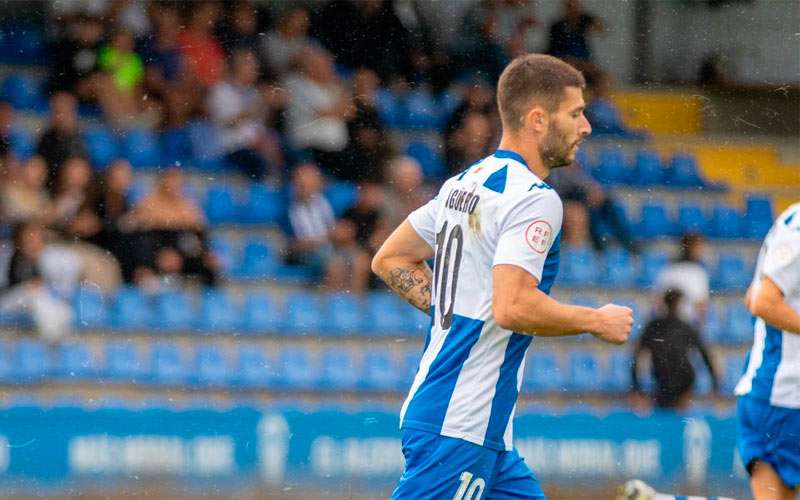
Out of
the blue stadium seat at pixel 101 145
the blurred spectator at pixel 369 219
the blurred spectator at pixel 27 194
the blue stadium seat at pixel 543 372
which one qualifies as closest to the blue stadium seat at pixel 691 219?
the blue stadium seat at pixel 543 372

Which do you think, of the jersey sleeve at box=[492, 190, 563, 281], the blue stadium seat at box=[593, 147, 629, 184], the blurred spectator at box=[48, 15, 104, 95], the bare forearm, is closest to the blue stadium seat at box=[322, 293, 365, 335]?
the blue stadium seat at box=[593, 147, 629, 184]

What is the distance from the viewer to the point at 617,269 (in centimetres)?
1034

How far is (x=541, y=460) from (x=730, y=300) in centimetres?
265

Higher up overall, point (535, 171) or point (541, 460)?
point (535, 171)

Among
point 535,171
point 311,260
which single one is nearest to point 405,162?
point 311,260

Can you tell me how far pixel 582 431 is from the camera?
873 centimetres

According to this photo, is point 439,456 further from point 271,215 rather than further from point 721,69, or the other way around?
point 721,69

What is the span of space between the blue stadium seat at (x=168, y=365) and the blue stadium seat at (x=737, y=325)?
3.84 metres

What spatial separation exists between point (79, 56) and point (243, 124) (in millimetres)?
1272

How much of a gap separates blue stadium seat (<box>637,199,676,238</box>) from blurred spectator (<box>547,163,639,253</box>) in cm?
22

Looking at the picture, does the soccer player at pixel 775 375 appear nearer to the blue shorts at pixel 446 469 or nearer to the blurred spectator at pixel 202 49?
the blue shorts at pixel 446 469

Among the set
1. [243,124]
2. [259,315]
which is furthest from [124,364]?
[243,124]

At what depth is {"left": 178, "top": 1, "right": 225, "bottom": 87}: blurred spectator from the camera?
1038 centimetres

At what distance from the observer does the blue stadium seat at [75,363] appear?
9016 mm
